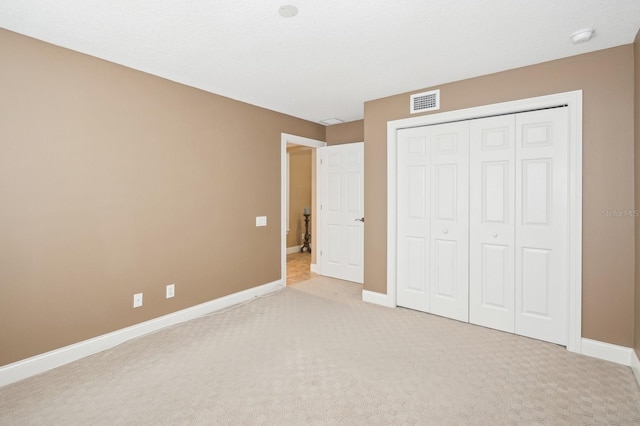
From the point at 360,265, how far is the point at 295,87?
105 inches

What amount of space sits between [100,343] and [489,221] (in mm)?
3640

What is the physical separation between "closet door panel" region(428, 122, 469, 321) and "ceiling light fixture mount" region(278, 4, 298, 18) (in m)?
1.98

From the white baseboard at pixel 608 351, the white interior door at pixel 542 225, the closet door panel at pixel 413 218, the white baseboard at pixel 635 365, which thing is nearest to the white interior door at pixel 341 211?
the closet door panel at pixel 413 218

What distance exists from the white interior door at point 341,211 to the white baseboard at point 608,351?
264 centimetres

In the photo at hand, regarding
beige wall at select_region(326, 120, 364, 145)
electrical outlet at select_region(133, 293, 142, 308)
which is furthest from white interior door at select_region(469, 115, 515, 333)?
electrical outlet at select_region(133, 293, 142, 308)

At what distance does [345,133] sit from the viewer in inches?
195

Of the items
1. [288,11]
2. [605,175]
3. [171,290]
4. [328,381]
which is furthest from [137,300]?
[605,175]

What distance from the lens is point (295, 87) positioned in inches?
133

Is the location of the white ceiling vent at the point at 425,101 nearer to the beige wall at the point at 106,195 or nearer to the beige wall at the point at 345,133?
the beige wall at the point at 345,133

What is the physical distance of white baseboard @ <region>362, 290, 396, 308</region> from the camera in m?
3.72

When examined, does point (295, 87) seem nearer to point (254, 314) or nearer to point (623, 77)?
point (254, 314)

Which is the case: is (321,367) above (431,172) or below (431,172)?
below

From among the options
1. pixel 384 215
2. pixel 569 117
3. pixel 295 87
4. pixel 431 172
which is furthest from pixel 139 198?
pixel 569 117

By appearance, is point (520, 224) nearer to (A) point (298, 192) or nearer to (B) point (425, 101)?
(B) point (425, 101)
